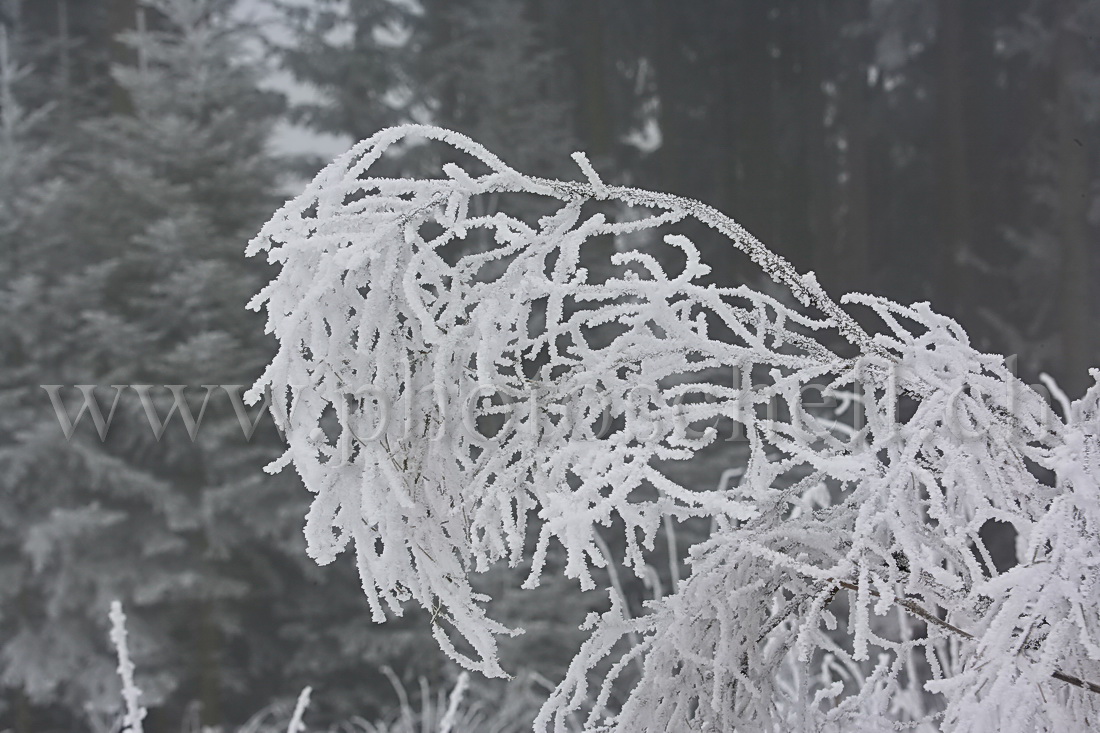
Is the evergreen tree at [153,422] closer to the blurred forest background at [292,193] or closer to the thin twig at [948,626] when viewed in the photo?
the blurred forest background at [292,193]

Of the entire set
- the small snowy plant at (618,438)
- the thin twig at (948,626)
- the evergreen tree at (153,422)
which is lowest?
the thin twig at (948,626)

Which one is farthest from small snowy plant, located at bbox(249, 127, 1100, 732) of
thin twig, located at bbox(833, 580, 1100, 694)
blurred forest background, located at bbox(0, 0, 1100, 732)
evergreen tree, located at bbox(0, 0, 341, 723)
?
evergreen tree, located at bbox(0, 0, 341, 723)

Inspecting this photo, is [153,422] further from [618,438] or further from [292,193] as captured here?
[618,438]

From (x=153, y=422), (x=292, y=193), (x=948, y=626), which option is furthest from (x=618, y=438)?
(x=292, y=193)

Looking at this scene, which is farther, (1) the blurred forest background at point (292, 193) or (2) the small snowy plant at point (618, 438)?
(1) the blurred forest background at point (292, 193)

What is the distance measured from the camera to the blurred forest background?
15.8 feet

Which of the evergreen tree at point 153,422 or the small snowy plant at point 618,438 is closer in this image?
the small snowy plant at point 618,438

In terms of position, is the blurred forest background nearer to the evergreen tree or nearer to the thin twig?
the evergreen tree

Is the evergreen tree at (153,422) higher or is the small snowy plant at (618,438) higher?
the evergreen tree at (153,422)

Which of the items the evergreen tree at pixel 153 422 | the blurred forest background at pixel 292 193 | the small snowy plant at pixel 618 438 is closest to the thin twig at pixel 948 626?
the small snowy plant at pixel 618 438

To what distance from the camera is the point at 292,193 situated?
205 inches

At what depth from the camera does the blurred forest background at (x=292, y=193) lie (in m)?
4.80

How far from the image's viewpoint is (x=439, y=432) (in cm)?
79

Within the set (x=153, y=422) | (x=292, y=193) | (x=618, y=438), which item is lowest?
(x=618, y=438)
